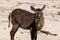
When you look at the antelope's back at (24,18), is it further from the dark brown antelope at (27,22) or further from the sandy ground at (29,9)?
the sandy ground at (29,9)

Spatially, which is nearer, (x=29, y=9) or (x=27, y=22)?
(x=27, y=22)

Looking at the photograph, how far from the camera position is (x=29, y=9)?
18109 millimetres

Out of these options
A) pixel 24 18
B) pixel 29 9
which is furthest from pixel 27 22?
pixel 29 9

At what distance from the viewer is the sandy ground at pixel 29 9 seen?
39.1 ft

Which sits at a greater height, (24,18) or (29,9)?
(24,18)

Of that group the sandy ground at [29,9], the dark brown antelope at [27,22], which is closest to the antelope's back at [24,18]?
the dark brown antelope at [27,22]

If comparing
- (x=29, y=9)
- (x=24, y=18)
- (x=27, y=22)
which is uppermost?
(x=24, y=18)

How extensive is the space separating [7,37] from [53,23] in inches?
140

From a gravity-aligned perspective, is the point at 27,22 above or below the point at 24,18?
below

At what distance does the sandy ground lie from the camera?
39.1 ft

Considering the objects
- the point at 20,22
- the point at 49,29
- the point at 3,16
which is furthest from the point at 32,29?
the point at 3,16

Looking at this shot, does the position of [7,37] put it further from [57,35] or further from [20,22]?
[57,35]

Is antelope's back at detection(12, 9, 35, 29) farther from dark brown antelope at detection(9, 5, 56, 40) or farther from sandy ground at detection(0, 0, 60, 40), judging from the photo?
sandy ground at detection(0, 0, 60, 40)

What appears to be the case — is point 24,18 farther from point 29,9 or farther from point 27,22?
point 29,9
